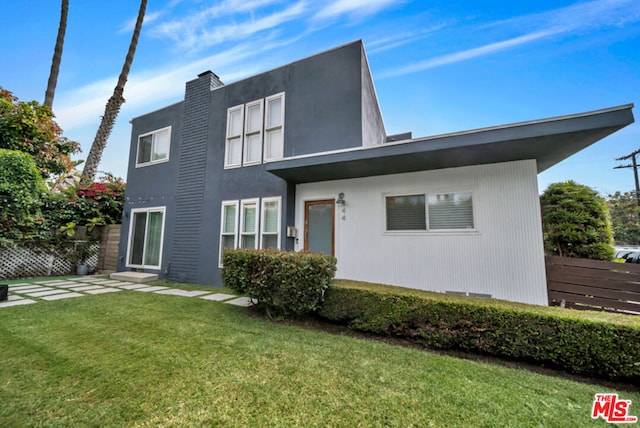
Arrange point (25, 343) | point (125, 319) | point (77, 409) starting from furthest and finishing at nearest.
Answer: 1. point (125, 319)
2. point (25, 343)
3. point (77, 409)

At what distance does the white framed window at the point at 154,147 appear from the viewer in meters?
8.40

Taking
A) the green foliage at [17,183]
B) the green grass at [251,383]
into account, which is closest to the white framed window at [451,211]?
the green grass at [251,383]

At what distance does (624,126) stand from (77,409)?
21.4 ft

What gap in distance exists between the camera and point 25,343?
290 cm

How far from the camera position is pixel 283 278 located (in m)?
3.82

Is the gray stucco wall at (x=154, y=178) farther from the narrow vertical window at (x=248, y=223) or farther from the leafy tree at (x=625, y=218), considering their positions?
the leafy tree at (x=625, y=218)

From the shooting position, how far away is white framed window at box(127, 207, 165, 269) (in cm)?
796

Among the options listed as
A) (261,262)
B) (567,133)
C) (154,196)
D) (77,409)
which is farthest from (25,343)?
(567,133)

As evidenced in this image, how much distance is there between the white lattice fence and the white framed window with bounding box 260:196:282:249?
7.48 meters

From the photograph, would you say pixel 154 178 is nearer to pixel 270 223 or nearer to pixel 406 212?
pixel 270 223

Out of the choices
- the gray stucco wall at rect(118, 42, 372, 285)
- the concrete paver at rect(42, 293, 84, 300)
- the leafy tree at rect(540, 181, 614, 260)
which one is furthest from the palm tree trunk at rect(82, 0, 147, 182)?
the leafy tree at rect(540, 181, 614, 260)

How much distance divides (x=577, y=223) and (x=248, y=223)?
299 inches

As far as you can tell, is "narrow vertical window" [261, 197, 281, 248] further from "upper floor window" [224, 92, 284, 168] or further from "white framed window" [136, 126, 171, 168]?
"white framed window" [136, 126, 171, 168]

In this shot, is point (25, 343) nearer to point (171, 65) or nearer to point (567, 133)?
point (567, 133)
